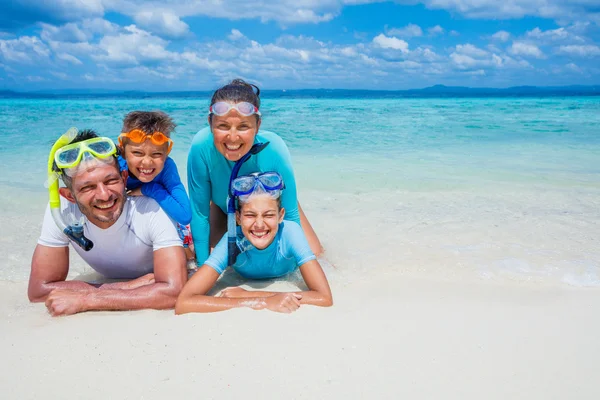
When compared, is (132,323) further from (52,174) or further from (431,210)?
(431,210)

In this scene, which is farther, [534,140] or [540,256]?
[534,140]

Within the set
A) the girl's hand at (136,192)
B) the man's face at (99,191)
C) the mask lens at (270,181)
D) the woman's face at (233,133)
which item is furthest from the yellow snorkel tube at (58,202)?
the mask lens at (270,181)

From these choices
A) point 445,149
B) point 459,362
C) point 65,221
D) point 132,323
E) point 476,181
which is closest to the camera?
point 459,362

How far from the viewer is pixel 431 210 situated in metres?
5.83

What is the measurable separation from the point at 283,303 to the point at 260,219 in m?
0.62

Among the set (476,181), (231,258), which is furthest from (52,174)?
(476,181)

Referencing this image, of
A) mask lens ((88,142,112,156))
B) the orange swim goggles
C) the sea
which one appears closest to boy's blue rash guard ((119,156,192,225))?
the orange swim goggles

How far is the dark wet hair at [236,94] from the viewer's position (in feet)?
11.0

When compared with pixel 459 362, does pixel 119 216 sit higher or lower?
higher

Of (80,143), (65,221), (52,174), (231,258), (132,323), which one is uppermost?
(80,143)

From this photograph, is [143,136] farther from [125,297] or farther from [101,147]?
[125,297]

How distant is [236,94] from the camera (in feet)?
11.1

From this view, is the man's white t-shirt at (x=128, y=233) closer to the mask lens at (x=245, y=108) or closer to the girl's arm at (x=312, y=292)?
the girl's arm at (x=312, y=292)

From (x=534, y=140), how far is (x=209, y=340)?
13659mm
